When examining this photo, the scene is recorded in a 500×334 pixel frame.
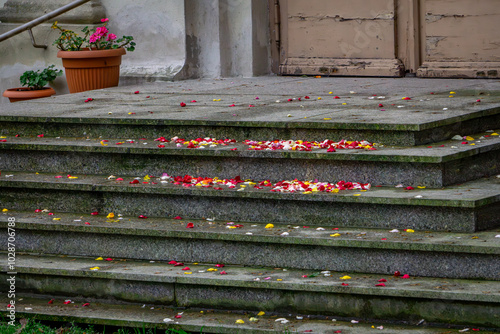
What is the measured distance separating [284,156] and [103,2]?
445 centimetres

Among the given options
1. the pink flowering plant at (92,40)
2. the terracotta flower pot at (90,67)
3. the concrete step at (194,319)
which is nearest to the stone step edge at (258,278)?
the concrete step at (194,319)

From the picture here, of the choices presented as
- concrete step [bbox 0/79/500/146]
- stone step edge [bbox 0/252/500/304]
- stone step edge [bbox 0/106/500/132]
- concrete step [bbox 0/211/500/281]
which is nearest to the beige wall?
concrete step [bbox 0/79/500/146]

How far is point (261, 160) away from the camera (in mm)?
4742

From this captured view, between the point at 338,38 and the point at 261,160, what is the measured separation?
11.2 ft

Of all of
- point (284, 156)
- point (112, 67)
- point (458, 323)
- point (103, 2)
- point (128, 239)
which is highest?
point (103, 2)

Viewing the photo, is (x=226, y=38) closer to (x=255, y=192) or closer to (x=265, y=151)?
(x=265, y=151)

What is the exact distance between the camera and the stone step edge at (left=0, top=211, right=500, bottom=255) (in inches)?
153

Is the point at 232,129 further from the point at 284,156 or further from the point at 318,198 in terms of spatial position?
the point at 318,198

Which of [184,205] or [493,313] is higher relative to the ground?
[184,205]

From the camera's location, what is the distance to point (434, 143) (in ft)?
15.7

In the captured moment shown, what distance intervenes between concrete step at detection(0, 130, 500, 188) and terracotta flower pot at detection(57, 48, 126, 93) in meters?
2.26

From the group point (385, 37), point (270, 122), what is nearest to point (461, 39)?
point (385, 37)

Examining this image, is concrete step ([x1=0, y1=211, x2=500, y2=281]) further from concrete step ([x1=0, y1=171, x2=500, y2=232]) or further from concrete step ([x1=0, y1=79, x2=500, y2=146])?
concrete step ([x1=0, y1=79, x2=500, y2=146])

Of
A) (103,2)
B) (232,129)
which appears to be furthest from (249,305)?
(103,2)
